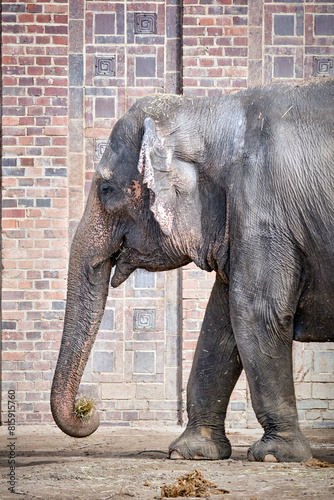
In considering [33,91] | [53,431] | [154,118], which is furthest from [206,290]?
[154,118]

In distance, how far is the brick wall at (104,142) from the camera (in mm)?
7848

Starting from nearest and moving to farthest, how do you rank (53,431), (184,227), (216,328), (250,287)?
1. (250,287)
2. (184,227)
3. (216,328)
4. (53,431)

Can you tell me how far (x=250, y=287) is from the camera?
509cm

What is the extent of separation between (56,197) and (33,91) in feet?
2.82

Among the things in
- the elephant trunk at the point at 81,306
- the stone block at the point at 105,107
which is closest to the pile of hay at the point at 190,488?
the elephant trunk at the point at 81,306

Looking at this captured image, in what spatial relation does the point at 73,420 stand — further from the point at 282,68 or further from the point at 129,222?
the point at 282,68

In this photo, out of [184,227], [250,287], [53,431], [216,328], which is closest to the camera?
[250,287]

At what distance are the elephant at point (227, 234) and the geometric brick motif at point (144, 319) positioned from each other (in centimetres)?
211

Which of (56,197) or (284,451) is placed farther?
(56,197)

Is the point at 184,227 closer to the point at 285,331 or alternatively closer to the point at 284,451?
the point at 285,331

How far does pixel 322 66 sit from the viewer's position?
8.02 metres

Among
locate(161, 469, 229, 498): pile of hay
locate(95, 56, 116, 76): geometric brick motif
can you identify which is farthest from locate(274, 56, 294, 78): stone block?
locate(161, 469, 229, 498): pile of hay

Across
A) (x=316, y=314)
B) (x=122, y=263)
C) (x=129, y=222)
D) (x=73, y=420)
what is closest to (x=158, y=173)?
(x=129, y=222)

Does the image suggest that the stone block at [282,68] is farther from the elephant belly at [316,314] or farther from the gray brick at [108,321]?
the elephant belly at [316,314]
